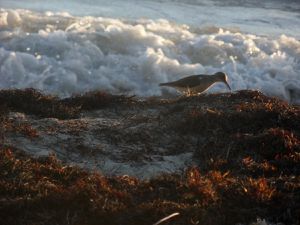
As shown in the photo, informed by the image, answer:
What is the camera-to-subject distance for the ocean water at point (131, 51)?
19281 mm

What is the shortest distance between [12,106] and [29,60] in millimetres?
9898

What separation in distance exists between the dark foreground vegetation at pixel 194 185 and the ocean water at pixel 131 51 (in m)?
9.64

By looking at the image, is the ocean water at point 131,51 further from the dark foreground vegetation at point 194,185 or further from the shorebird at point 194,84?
the dark foreground vegetation at point 194,185

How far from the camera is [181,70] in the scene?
20844 mm

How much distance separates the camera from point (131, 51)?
851 inches

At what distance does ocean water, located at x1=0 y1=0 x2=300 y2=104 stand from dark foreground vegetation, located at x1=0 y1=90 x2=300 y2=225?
31.6 feet

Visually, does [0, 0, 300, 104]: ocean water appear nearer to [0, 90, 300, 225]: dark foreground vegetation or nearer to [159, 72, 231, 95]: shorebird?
[159, 72, 231, 95]: shorebird

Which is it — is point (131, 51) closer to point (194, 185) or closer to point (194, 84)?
point (194, 84)

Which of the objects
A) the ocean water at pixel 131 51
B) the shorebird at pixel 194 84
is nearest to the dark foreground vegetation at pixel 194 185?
the shorebird at pixel 194 84

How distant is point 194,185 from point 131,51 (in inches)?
607

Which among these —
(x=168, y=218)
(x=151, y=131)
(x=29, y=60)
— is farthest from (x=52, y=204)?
(x=29, y=60)

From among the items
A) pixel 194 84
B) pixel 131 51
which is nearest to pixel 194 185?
pixel 194 84

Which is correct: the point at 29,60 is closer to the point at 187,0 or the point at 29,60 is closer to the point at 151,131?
the point at 151,131

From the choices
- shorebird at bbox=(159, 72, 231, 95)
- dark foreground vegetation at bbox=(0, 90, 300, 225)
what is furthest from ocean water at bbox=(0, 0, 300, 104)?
dark foreground vegetation at bbox=(0, 90, 300, 225)
